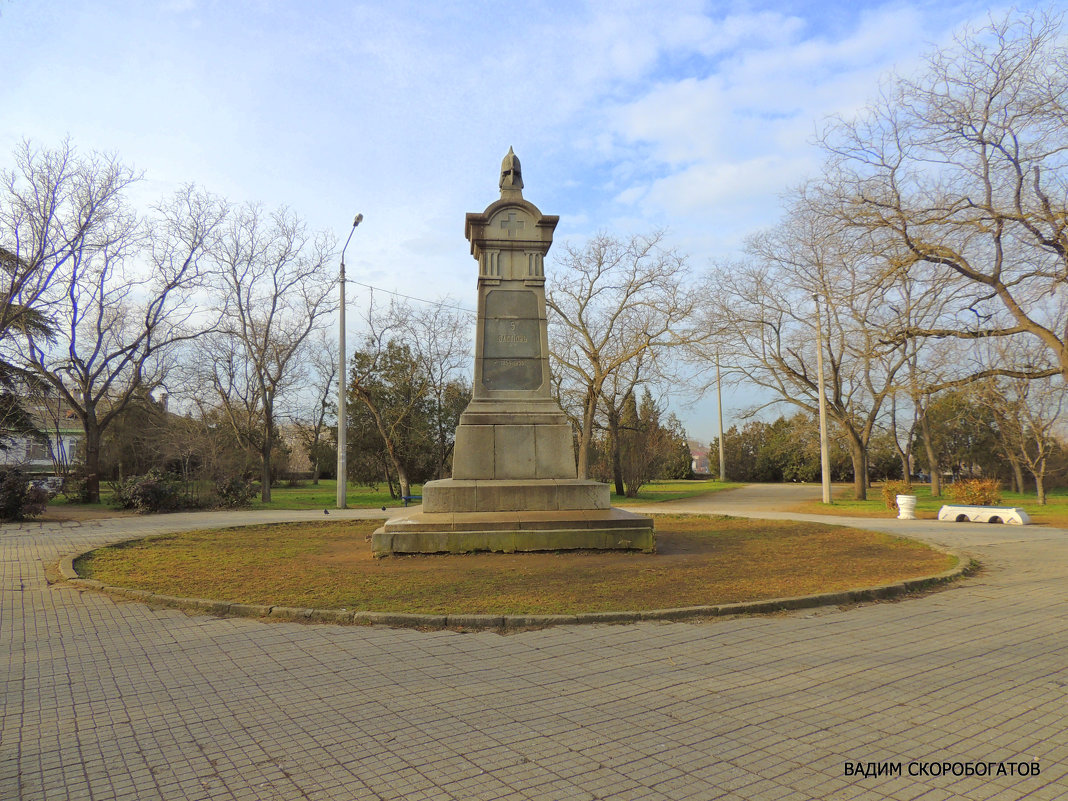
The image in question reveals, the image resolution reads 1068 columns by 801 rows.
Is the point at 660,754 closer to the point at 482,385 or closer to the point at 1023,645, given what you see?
the point at 1023,645

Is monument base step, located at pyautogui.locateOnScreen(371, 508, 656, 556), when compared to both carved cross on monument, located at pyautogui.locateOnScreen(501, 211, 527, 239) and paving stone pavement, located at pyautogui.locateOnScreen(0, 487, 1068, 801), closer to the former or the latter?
paving stone pavement, located at pyautogui.locateOnScreen(0, 487, 1068, 801)

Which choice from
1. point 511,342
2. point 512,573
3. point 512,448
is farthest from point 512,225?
point 512,573

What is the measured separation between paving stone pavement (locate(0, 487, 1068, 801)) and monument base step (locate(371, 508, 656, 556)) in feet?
11.0

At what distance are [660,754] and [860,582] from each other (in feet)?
19.0

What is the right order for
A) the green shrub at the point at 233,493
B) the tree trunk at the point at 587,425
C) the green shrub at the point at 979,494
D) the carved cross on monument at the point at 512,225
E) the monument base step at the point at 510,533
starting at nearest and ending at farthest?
the monument base step at the point at 510,533 < the carved cross on monument at the point at 512,225 < the green shrub at the point at 979,494 < the green shrub at the point at 233,493 < the tree trunk at the point at 587,425

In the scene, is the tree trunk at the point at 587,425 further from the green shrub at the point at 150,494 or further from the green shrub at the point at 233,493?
the green shrub at the point at 150,494

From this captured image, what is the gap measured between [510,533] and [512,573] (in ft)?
4.88

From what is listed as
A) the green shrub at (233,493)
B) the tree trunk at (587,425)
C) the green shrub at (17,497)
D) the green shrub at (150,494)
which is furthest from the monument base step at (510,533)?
the tree trunk at (587,425)

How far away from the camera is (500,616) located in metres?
6.46

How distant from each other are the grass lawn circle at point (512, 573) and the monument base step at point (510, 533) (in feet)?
0.48

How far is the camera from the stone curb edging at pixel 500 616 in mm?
6445

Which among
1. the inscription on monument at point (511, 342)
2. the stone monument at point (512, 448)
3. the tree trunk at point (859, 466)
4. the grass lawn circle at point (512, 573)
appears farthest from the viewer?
the tree trunk at point (859, 466)

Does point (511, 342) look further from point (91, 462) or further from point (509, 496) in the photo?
point (91, 462)

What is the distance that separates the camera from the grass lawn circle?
7.25 meters
